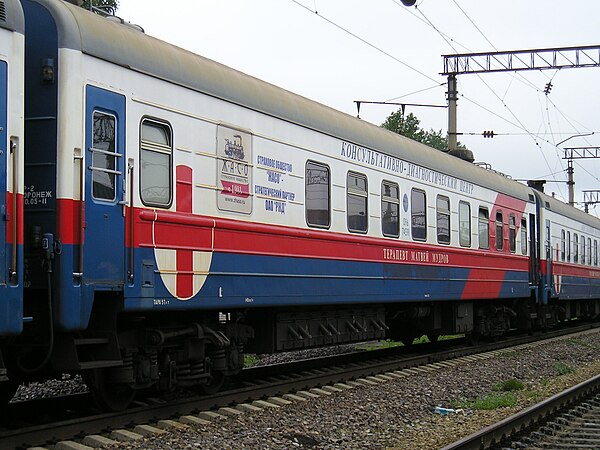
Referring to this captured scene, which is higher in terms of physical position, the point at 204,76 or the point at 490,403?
the point at 204,76

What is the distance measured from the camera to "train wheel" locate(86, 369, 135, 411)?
823 centimetres

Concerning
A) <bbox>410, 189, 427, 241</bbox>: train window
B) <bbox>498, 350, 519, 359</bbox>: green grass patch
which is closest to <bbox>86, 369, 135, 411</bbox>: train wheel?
<bbox>410, 189, 427, 241</bbox>: train window

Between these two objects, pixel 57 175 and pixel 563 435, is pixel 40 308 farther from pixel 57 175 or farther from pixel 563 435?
pixel 563 435

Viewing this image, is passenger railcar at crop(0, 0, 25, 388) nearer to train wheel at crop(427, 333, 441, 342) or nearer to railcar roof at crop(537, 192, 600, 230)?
train wheel at crop(427, 333, 441, 342)

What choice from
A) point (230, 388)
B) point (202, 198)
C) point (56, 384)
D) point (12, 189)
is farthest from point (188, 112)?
point (56, 384)

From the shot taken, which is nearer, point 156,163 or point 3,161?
point 3,161

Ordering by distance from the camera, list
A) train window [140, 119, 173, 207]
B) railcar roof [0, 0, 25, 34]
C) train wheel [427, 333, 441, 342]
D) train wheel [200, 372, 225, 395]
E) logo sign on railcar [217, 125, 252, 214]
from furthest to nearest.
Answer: train wheel [427, 333, 441, 342]
train wheel [200, 372, 225, 395]
logo sign on railcar [217, 125, 252, 214]
train window [140, 119, 173, 207]
railcar roof [0, 0, 25, 34]

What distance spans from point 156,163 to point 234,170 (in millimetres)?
1329

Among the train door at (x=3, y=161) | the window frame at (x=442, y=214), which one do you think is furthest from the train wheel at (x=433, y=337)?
the train door at (x=3, y=161)

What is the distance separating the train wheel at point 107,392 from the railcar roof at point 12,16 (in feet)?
11.0

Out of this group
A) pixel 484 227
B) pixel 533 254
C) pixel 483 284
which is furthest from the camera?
pixel 533 254

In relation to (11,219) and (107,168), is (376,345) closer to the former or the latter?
(107,168)

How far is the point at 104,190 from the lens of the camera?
7785 mm

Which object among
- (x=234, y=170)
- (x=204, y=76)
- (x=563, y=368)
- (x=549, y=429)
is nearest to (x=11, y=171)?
(x=204, y=76)
